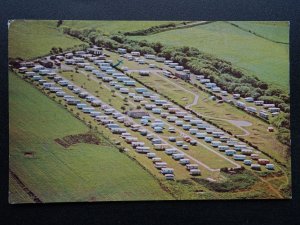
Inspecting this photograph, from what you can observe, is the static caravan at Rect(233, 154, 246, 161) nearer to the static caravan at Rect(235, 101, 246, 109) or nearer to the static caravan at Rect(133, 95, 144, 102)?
the static caravan at Rect(235, 101, 246, 109)

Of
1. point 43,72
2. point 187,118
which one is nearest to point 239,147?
point 187,118

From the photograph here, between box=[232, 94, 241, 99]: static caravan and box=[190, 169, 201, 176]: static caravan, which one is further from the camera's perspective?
box=[232, 94, 241, 99]: static caravan

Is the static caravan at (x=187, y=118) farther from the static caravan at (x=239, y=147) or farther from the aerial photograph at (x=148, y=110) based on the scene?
the static caravan at (x=239, y=147)

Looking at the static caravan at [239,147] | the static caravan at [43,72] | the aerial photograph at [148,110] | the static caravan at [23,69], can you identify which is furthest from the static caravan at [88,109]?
the static caravan at [239,147]

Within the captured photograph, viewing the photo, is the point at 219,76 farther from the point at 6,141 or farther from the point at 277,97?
the point at 6,141

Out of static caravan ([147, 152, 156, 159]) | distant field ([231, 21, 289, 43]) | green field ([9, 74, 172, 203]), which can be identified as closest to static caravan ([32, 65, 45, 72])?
green field ([9, 74, 172, 203])
